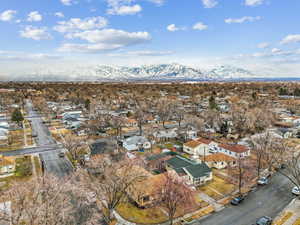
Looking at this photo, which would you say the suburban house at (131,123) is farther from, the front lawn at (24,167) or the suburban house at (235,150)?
the suburban house at (235,150)

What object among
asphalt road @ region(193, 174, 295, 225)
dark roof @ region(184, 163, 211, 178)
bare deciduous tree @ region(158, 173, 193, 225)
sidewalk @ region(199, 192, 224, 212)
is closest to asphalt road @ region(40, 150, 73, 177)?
bare deciduous tree @ region(158, 173, 193, 225)

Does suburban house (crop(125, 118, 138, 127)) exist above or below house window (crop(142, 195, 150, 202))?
above

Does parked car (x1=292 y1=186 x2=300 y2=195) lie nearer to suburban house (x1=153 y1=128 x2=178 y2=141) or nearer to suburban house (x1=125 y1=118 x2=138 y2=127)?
suburban house (x1=153 y1=128 x2=178 y2=141)

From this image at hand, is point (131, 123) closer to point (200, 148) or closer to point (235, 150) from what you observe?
point (200, 148)

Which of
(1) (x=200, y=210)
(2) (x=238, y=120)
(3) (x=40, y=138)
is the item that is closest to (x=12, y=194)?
(1) (x=200, y=210)

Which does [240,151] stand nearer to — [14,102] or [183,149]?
[183,149]

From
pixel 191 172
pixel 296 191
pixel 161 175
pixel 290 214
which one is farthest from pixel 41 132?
pixel 296 191
